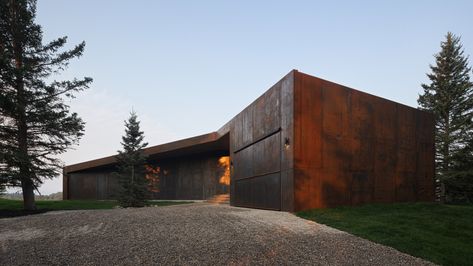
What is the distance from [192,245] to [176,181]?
23303 mm

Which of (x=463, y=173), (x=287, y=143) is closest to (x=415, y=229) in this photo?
(x=287, y=143)

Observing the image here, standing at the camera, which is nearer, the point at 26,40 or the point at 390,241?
the point at 390,241

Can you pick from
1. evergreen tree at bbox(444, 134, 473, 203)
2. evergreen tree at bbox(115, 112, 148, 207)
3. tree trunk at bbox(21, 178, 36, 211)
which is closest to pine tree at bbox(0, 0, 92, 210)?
tree trunk at bbox(21, 178, 36, 211)

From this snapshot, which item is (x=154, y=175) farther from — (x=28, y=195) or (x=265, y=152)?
(x=265, y=152)

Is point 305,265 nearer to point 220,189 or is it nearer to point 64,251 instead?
point 64,251

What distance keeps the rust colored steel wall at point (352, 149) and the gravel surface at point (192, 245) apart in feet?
11.3

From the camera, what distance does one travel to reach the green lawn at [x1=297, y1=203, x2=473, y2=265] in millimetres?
6961

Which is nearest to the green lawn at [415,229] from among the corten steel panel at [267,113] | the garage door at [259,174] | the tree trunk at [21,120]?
the garage door at [259,174]

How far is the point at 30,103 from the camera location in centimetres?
1700

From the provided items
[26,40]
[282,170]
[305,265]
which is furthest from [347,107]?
[26,40]

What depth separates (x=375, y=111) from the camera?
15.2m

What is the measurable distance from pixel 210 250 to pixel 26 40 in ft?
54.6

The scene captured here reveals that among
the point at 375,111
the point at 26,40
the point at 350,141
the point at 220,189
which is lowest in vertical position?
the point at 220,189

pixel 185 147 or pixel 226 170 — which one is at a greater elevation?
pixel 185 147
